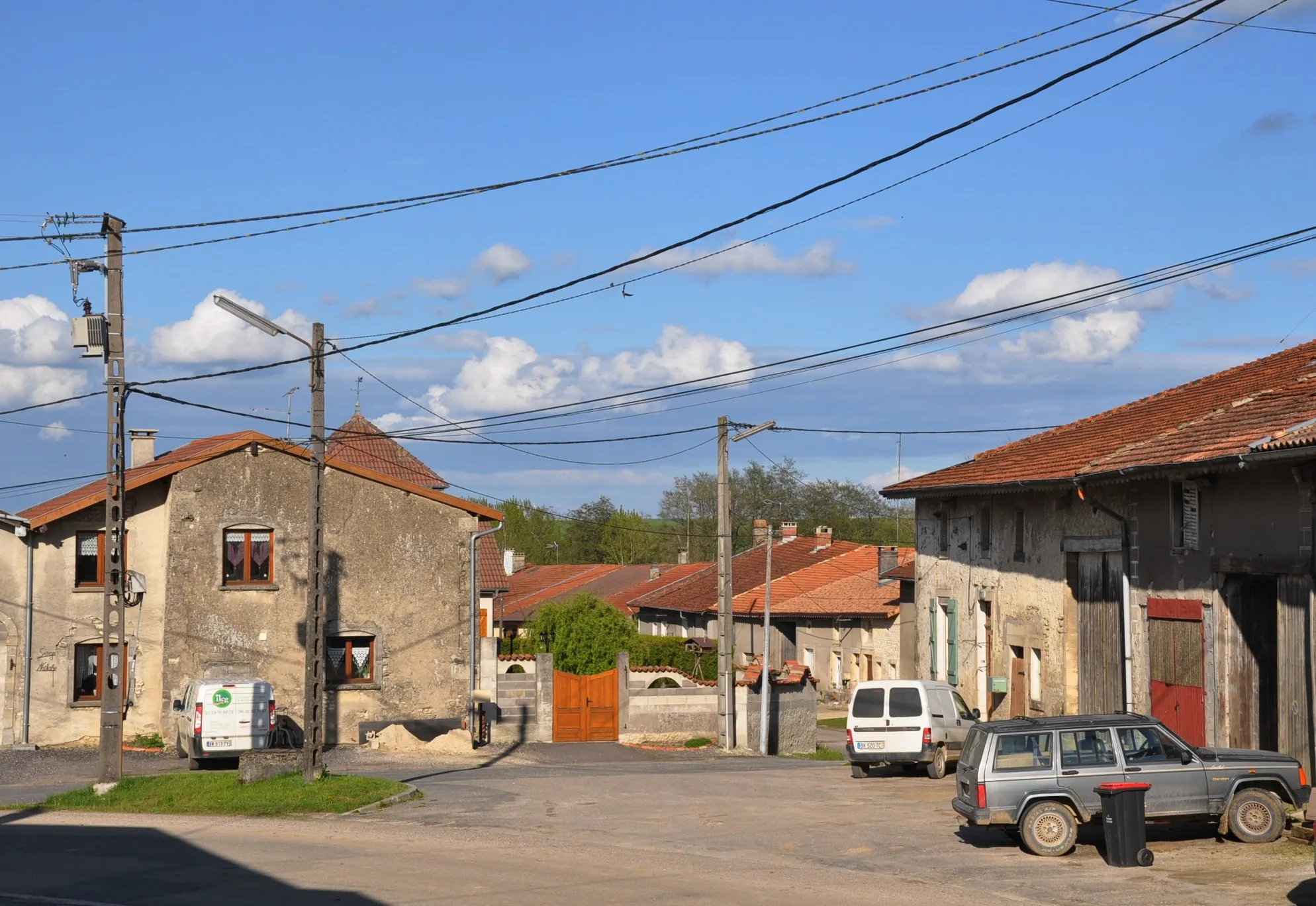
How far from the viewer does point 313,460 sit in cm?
2191

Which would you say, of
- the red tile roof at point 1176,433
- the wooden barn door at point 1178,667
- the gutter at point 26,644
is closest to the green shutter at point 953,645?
the red tile roof at point 1176,433

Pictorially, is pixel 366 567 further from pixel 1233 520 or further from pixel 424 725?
pixel 1233 520

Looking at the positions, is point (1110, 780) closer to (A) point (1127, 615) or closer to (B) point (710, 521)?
(A) point (1127, 615)

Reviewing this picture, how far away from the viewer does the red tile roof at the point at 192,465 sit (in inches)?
1312

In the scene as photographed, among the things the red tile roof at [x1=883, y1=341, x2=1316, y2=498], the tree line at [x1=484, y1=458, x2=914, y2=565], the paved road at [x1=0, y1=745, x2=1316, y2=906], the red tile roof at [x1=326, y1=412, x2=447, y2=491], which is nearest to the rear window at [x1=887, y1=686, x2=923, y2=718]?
the paved road at [x1=0, y1=745, x2=1316, y2=906]

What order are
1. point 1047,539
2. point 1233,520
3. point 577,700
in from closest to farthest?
point 1233,520, point 1047,539, point 577,700

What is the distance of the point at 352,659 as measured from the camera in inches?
1405

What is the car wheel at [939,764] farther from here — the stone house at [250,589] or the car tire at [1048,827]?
the stone house at [250,589]

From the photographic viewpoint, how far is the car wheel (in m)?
25.2

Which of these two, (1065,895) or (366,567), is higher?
(366,567)

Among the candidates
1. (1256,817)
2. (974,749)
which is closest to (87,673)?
(974,749)

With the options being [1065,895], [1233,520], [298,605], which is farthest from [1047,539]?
[298,605]

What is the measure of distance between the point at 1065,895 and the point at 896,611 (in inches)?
1471

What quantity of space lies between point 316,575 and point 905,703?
11297 millimetres
